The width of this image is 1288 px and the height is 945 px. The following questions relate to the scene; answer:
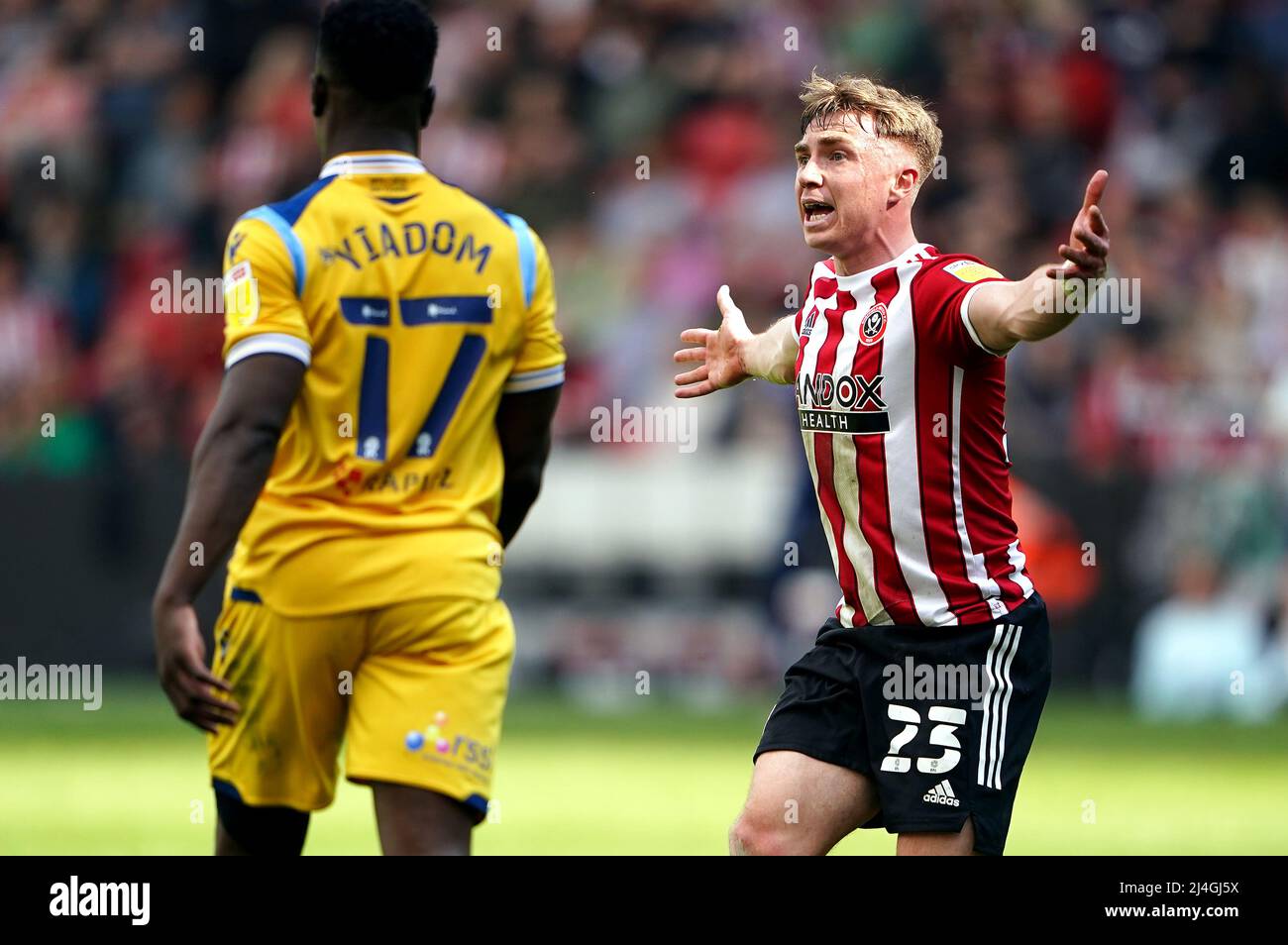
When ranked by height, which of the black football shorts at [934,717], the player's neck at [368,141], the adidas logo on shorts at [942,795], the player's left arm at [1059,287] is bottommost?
the adidas logo on shorts at [942,795]

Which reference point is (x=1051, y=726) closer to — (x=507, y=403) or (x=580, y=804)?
(x=580, y=804)

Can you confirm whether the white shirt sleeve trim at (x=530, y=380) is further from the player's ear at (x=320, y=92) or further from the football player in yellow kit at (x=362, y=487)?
the player's ear at (x=320, y=92)

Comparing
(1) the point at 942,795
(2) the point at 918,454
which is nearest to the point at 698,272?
(2) the point at 918,454

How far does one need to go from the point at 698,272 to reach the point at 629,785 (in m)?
6.17

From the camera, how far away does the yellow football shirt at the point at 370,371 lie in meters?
4.76

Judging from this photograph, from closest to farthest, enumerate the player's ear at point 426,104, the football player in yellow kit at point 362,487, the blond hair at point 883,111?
the football player in yellow kit at point 362,487, the player's ear at point 426,104, the blond hair at point 883,111

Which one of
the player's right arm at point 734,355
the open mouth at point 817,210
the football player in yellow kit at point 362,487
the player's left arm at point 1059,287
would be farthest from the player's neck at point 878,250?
the football player in yellow kit at point 362,487

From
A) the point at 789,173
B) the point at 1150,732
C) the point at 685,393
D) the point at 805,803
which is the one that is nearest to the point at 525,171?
the point at 789,173

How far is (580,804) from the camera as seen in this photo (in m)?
9.88

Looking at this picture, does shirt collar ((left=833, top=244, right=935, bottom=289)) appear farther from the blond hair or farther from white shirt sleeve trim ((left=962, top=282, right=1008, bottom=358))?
white shirt sleeve trim ((left=962, top=282, right=1008, bottom=358))

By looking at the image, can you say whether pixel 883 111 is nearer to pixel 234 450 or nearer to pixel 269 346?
pixel 269 346

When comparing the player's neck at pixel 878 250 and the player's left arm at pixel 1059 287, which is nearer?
the player's left arm at pixel 1059 287

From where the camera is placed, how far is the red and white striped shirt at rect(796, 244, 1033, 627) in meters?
5.32

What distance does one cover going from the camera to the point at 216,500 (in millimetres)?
4590
